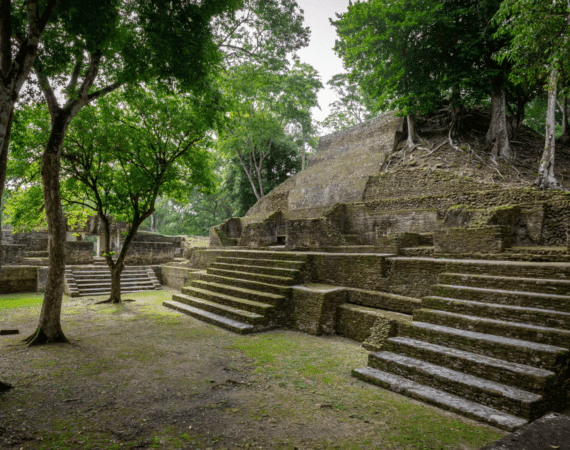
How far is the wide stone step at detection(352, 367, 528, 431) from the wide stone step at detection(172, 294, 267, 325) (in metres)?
2.76

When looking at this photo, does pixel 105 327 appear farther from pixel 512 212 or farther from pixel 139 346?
pixel 512 212

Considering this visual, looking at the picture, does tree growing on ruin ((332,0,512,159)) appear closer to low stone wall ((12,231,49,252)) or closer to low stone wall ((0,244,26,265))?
low stone wall ((0,244,26,265))

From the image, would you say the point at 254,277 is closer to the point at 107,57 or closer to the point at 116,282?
the point at 116,282

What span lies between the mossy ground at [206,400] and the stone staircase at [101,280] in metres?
6.27

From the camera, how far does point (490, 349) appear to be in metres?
3.71

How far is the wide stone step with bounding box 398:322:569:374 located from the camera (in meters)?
3.27

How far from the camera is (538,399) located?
2.95 m

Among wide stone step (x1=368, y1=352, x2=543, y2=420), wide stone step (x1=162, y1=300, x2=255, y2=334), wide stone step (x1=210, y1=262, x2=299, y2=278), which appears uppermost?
wide stone step (x1=210, y1=262, x2=299, y2=278)

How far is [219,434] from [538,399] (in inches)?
123

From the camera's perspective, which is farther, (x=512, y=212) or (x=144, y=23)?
(x=512, y=212)

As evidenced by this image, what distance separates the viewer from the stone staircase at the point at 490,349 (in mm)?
3127

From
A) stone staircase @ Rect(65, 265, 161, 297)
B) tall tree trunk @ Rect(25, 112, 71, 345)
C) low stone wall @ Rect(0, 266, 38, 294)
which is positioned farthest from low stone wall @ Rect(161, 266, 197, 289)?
tall tree trunk @ Rect(25, 112, 71, 345)

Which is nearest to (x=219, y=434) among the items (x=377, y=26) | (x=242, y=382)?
(x=242, y=382)

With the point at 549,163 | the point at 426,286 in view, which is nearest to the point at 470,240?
the point at 426,286
